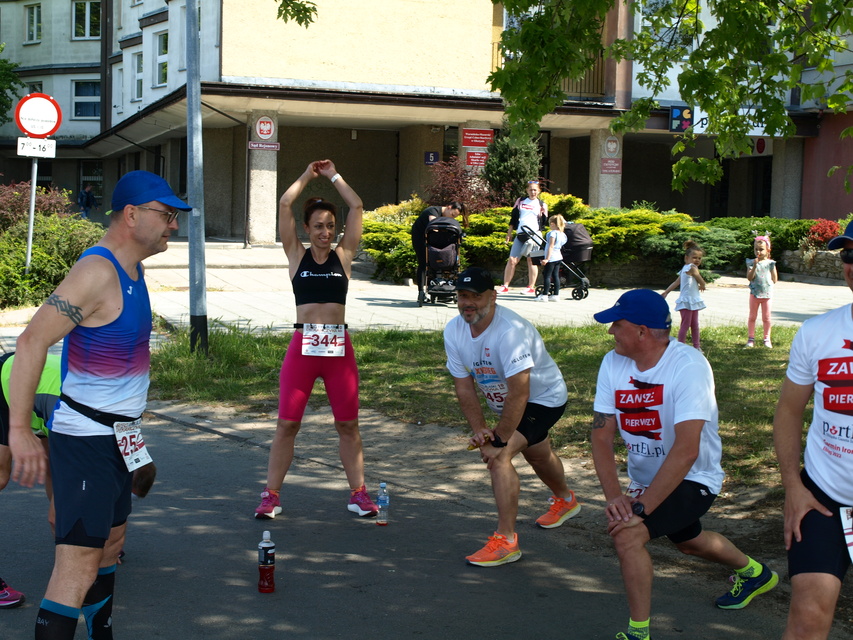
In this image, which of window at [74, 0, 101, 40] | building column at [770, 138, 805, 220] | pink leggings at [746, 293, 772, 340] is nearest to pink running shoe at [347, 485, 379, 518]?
pink leggings at [746, 293, 772, 340]

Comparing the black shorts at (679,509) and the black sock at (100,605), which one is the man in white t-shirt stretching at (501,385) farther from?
the black sock at (100,605)

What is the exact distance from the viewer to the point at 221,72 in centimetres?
2445

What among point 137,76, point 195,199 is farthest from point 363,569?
point 137,76

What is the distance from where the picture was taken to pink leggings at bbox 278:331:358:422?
6008 millimetres

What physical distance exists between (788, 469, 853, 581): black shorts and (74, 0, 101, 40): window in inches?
2106

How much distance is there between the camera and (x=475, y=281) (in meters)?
5.19

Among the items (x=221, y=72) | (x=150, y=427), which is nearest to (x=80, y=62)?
(x=221, y=72)

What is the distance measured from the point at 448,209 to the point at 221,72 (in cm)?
1101

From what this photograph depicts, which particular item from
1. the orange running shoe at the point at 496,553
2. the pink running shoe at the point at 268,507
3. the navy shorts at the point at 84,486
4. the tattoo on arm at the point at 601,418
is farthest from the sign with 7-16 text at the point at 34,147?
the tattoo on arm at the point at 601,418

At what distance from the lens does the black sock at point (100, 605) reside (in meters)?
3.79

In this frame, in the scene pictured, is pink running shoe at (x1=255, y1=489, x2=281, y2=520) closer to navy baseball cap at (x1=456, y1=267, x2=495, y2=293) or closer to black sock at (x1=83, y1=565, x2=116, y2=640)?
navy baseball cap at (x1=456, y1=267, x2=495, y2=293)

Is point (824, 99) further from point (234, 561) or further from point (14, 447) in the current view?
point (14, 447)

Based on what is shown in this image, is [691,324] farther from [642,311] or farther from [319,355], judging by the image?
[642,311]

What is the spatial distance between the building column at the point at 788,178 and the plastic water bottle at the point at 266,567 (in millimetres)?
27275
